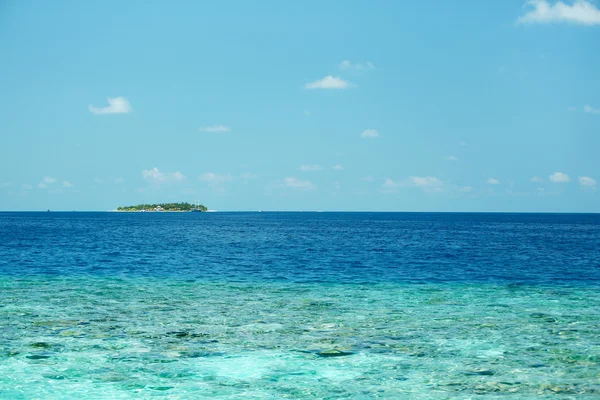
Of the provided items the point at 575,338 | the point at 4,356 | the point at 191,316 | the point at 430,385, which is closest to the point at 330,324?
the point at 191,316

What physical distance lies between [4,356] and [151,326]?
602 cm

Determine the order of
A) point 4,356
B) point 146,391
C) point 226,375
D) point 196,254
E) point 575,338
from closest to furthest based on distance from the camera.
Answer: point 146,391
point 226,375
point 4,356
point 575,338
point 196,254

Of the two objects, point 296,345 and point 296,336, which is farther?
point 296,336

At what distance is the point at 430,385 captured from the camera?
16.1 m

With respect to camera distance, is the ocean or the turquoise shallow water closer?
the turquoise shallow water

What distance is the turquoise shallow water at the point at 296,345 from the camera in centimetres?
1592

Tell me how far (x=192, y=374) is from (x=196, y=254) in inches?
1939

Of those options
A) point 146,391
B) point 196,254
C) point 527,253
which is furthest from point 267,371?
point 527,253

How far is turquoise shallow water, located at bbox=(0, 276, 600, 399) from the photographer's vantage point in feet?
52.2

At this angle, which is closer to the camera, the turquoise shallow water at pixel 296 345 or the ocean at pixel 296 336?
the turquoise shallow water at pixel 296 345

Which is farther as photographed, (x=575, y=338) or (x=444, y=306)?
(x=444, y=306)

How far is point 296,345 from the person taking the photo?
2028 centimetres

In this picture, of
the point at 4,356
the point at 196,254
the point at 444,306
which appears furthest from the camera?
the point at 196,254

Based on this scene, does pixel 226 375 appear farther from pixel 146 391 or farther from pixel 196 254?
pixel 196 254
